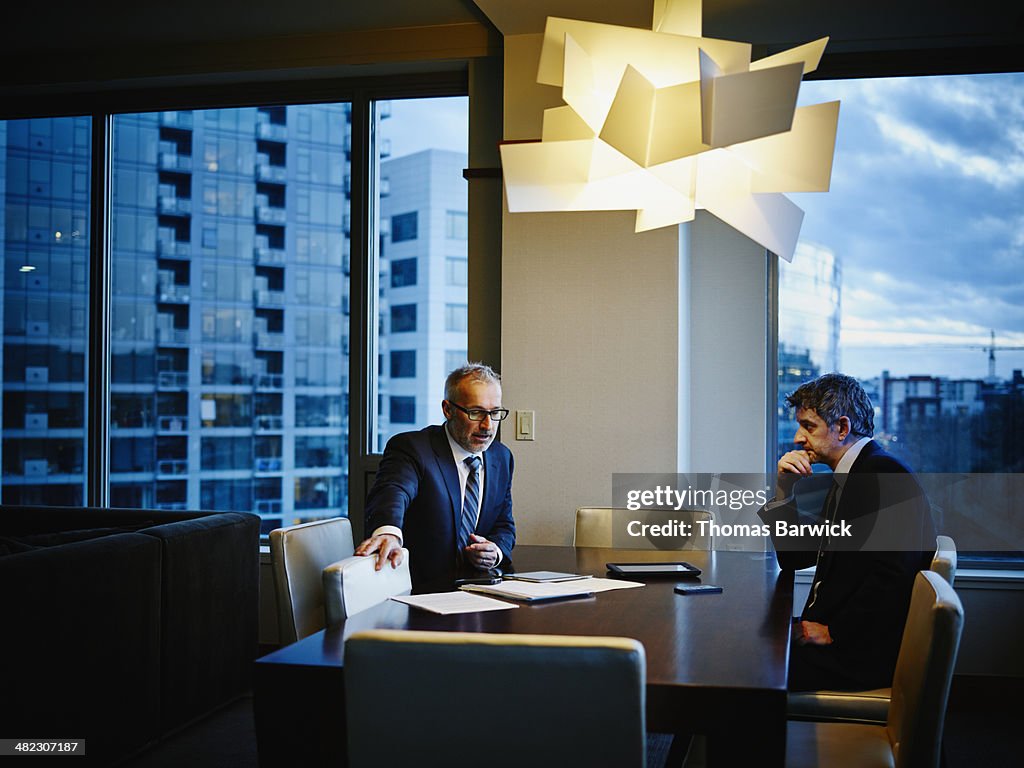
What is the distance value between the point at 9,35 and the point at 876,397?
169 inches

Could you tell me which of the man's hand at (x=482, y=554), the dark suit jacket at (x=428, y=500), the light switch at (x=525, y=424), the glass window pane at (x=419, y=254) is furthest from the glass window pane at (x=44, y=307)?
the man's hand at (x=482, y=554)

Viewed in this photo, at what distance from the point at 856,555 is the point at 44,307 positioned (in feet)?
14.0

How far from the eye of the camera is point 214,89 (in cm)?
488

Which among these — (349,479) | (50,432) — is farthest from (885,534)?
(50,432)

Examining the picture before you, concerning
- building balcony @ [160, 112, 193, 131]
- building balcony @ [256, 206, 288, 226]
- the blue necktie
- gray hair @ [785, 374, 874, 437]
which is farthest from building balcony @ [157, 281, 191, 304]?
gray hair @ [785, 374, 874, 437]

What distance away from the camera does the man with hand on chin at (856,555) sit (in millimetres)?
2482

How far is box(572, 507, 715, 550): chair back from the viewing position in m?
3.59

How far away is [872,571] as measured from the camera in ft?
8.18

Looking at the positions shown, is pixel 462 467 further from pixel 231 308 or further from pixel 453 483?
pixel 231 308

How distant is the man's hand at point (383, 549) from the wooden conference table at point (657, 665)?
0.64ft

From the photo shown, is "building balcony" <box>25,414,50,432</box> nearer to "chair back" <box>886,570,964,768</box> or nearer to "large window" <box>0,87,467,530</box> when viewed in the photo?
"large window" <box>0,87,467,530</box>

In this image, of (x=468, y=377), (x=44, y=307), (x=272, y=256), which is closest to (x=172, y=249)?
(x=272, y=256)

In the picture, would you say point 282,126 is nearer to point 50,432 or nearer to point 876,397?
point 50,432

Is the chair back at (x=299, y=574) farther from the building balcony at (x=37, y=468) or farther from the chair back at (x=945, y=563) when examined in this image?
the building balcony at (x=37, y=468)
